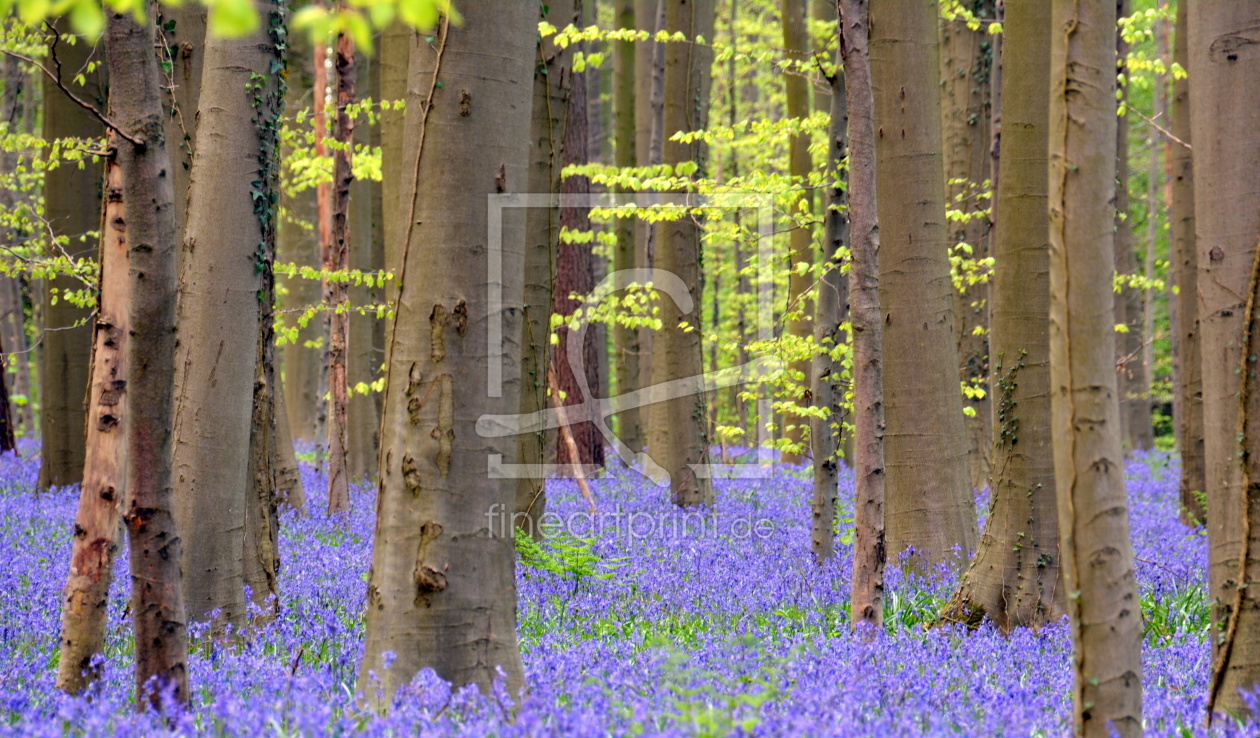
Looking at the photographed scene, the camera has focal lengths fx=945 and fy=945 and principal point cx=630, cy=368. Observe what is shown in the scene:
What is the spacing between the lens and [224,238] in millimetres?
5527

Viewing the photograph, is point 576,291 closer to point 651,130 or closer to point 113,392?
point 651,130

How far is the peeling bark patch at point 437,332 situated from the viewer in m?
3.76

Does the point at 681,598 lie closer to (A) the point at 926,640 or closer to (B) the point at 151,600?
(A) the point at 926,640

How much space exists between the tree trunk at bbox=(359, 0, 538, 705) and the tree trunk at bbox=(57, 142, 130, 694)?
3.66 ft

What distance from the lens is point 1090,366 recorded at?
10.4 ft

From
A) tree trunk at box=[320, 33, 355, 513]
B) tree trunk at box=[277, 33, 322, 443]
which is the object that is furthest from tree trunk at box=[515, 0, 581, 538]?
tree trunk at box=[277, 33, 322, 443]

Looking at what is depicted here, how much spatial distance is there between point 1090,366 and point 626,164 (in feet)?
47.5

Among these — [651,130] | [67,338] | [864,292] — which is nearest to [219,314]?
[864,292]

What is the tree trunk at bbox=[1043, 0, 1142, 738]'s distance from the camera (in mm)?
3164

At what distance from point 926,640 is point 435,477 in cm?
333

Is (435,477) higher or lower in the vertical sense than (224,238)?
lower

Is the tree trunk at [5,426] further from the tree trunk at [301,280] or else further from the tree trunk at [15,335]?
the tree trunk at [301,280]

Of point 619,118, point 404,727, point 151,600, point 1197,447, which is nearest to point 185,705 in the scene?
point 151,600

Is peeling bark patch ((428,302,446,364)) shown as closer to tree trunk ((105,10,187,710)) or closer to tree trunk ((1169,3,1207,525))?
tree trunk ((105,10,187,710))
